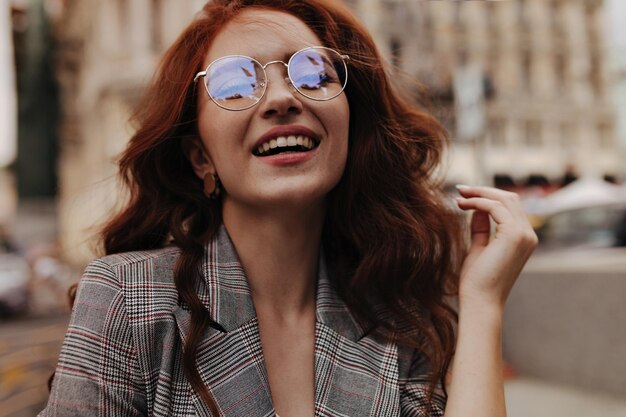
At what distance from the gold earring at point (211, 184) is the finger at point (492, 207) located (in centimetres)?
71

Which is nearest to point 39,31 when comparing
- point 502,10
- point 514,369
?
point 502,10

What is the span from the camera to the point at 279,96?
1530mm

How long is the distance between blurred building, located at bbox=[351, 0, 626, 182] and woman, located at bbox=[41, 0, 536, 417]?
27661 millimetres

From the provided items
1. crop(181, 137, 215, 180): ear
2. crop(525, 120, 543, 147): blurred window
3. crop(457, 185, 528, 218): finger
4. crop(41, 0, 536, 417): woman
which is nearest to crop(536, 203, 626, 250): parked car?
crop(457, 185, 528, 218): finger

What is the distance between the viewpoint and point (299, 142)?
61.1 inches

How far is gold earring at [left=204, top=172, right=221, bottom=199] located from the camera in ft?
5.71

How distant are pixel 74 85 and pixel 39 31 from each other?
18.5ft

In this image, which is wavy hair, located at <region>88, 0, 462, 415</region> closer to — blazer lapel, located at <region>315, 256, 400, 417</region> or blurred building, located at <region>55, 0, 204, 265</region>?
blazer lapel, located at <region>315, 256, 400, 417</region>

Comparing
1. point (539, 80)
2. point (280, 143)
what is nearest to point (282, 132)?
point (280, 143)

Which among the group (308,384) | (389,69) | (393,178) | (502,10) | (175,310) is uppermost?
(502,10)

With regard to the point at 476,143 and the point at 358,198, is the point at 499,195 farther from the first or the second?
the point at 476,143

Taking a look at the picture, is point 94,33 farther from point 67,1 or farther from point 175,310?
point 175,310

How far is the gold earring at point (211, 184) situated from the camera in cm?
174

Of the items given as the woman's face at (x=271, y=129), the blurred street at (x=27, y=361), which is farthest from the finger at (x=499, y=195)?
the blurred street at (x=27, y=361)
